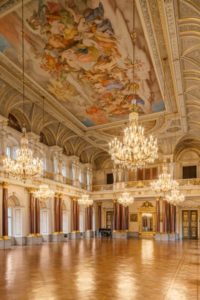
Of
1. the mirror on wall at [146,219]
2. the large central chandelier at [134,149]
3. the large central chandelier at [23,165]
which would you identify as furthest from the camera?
the mirror on wall at [146,219]

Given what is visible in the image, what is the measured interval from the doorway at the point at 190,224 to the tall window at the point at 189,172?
3401mm

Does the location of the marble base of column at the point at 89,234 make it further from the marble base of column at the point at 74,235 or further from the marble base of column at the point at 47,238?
the marble base of column at the point at 47,238

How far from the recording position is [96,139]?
958 inches

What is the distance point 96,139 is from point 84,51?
1279 centimetres

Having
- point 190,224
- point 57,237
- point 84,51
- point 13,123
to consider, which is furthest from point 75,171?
point 84,51

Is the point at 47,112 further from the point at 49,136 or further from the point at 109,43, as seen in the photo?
the point at 109,43

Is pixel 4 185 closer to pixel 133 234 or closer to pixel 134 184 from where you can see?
pixel 134 184

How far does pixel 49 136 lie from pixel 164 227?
11.5 meters

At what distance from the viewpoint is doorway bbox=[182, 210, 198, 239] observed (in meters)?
26.4

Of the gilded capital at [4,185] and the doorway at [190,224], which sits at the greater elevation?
the gilded capital at [4,185]

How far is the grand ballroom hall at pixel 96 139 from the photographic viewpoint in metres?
8.60

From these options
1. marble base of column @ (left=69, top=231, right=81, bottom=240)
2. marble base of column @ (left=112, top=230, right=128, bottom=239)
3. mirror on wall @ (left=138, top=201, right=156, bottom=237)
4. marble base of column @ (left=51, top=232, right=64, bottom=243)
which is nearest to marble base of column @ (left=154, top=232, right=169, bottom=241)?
marble base of column @ (left=112, top=230, right=128, bottom=239)

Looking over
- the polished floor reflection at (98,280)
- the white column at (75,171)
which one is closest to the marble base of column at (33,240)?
the white column at (75,171)

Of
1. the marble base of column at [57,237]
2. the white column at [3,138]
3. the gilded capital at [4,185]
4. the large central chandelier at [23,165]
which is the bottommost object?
the marble base of column at [57,237]
